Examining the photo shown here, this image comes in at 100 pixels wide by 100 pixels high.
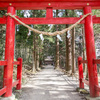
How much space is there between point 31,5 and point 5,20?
Result: 113 centimetres

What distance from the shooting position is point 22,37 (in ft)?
34.1

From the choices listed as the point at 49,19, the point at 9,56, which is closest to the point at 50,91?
the point at 9,56

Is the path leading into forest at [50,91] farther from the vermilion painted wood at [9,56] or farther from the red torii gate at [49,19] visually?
the red torii gate at [49,19]

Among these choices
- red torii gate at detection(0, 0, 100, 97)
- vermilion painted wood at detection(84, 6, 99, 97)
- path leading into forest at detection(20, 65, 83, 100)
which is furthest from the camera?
path leading into forest at detection(20, 65, 83, 100)

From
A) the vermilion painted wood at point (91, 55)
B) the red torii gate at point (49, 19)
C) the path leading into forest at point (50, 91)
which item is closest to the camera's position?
the vermilion painted wood at point (91, 55)

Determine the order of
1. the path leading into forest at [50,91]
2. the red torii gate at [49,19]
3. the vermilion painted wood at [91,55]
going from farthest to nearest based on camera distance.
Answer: the path leading into forest at [50,91], the red torii gate at [49,19], the vermilion painted wood at [91,55]

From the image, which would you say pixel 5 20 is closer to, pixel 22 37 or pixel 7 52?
pixel 7 52

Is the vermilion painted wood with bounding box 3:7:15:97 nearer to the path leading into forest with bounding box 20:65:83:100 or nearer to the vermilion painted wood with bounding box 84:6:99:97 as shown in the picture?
the path leading into forest with bounding box 20:65:83:100

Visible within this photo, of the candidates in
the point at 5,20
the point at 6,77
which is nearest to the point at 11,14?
the point at 5,20

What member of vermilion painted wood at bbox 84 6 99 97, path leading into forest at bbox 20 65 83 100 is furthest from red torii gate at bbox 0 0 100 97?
path leading into forest at bbox 20 65 83 100

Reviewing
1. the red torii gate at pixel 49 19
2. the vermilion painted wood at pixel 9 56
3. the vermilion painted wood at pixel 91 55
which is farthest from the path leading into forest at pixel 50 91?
the red torii gate at pixel 49 19

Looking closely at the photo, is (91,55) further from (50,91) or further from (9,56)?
(9,56)

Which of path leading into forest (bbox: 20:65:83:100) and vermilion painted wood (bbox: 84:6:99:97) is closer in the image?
vermilion painted wood (bbox: 84:6:99:97)

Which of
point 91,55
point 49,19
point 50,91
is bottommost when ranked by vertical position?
point 50,91
